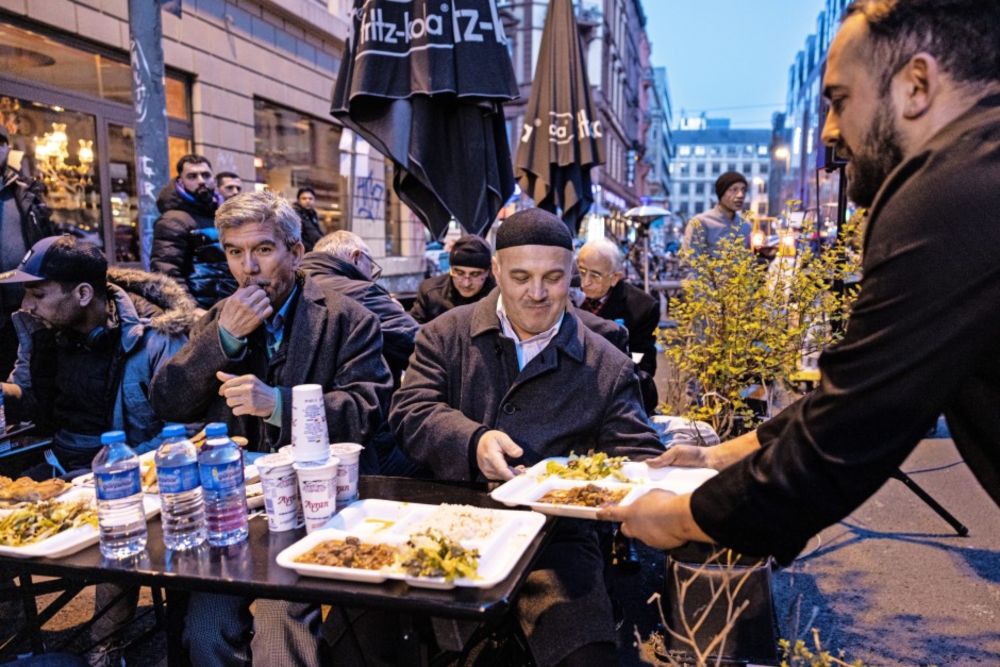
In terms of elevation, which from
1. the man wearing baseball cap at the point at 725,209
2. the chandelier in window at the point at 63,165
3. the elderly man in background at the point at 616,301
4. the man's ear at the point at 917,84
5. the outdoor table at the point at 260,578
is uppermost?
the chandelier in window at the point at 63,165

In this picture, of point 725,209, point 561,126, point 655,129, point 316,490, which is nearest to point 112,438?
point 316,490

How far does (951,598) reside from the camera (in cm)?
392

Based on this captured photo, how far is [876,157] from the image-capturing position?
1442 millimetres

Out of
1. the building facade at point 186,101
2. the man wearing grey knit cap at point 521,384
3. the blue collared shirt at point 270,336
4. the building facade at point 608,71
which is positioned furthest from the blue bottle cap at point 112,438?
the building facade at point 608,71

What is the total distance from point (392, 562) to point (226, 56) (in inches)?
386

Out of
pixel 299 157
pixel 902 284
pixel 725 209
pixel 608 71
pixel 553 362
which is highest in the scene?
pixel 608 71

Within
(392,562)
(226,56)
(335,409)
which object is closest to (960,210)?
(392,562)

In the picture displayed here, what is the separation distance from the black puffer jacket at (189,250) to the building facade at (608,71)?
22455 millimetres

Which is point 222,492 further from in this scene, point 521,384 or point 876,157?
point 876,157

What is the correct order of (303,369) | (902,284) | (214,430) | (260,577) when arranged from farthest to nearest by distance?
1. (303,369)
2. (214,430)
3. (260,577)
4. (902,284)

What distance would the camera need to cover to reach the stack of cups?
2.07 meters

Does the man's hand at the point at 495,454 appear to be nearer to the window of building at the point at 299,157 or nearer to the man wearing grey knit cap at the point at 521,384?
the man wearing grey knit cap at the point at 521,384

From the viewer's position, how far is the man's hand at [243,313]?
287 centimetres

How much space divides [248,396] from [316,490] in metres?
0.70
